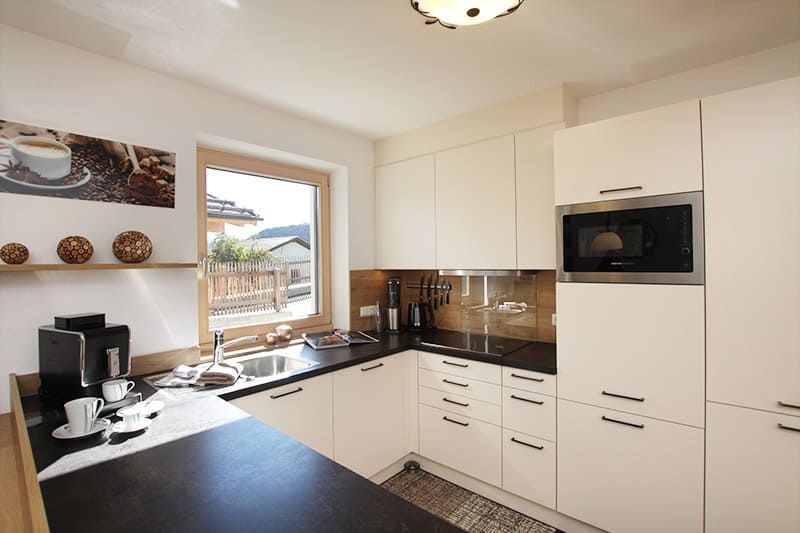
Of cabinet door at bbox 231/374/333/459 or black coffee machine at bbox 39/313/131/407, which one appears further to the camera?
cabinet door at bbox 231/374/333/459

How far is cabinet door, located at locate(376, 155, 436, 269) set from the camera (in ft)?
9.50

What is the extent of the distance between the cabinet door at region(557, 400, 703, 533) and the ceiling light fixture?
1813 millimetres

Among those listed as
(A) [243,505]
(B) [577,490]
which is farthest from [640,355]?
(A) [243,505]

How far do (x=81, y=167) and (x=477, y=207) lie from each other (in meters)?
2.18

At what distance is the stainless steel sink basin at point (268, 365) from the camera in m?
2.34

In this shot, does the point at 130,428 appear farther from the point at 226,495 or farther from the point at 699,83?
the point at 699,83

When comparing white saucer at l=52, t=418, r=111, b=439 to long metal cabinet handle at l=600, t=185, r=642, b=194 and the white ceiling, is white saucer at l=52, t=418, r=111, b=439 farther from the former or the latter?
long metal cabinet handle at l=600, t=185, r=642, b=194

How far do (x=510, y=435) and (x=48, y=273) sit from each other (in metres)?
2.45

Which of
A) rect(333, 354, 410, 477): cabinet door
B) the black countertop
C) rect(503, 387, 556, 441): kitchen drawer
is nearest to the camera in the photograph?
the black countertop

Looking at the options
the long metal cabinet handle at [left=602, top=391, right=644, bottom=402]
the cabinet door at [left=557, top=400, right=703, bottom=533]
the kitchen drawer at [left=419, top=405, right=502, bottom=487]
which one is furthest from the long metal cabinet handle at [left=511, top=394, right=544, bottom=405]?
the long metal cabinet handle at [left=602, top=391, right=644, bottom=402]

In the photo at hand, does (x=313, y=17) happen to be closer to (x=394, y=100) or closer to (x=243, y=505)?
(x=394, y=100)

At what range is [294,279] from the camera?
117 inches

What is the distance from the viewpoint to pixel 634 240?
1.83 m

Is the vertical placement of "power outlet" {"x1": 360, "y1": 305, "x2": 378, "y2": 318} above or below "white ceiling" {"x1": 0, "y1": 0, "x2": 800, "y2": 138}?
below
